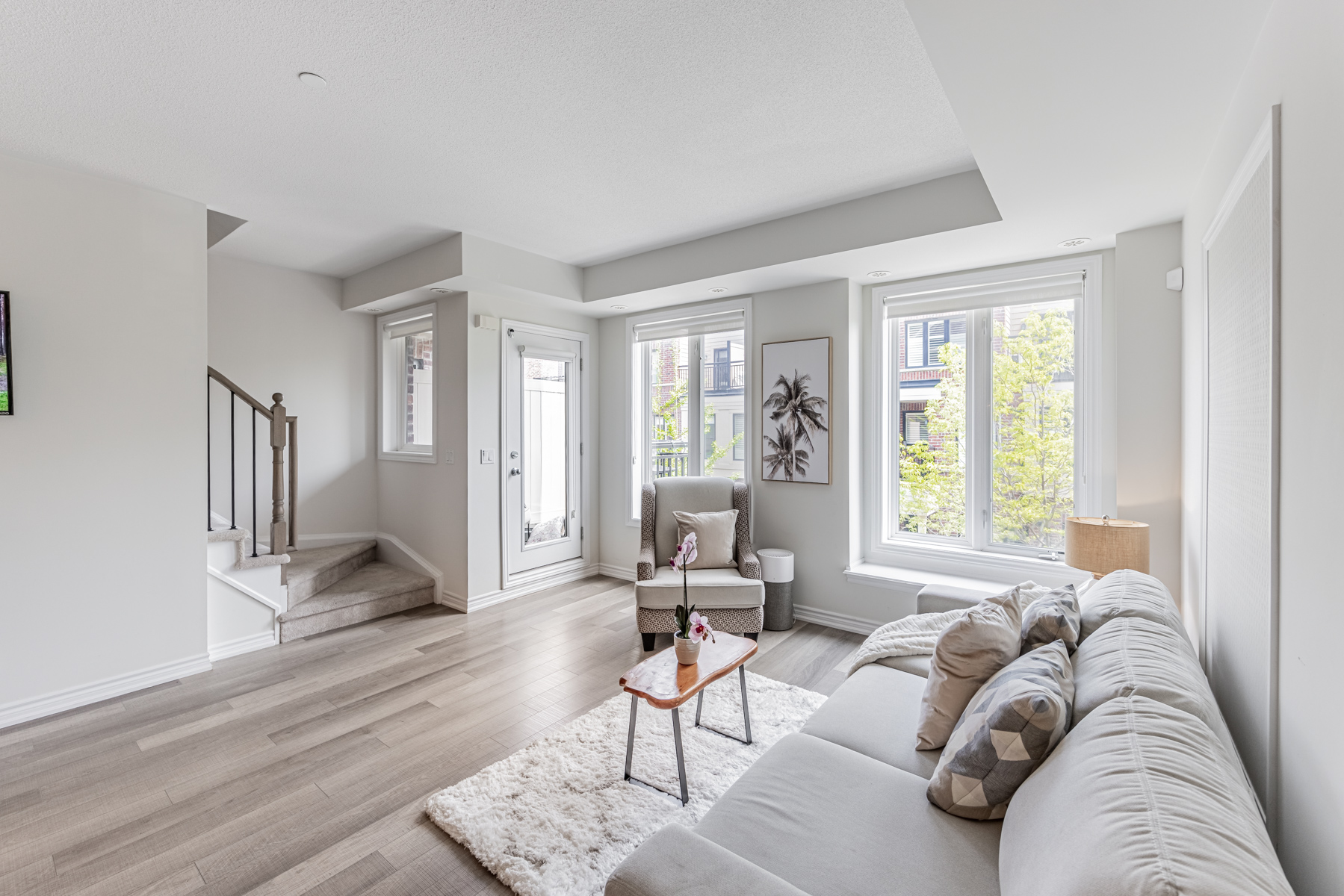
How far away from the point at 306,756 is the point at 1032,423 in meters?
4.07

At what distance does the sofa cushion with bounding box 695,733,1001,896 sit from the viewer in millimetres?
1186

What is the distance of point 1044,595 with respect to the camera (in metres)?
1.96

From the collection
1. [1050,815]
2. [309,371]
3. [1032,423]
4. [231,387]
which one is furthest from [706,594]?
[309,371]

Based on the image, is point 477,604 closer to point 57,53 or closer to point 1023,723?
point 57,53

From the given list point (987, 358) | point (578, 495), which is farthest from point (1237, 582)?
point (578, 495)

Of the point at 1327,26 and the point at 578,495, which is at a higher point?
the point at 1327,26

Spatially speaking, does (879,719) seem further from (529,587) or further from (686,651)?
(529,587)

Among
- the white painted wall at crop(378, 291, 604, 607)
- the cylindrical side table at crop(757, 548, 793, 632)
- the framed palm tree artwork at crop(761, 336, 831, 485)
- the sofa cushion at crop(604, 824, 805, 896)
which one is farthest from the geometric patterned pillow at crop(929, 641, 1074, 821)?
the white painted wall at crop(378, 291, 604, 607)

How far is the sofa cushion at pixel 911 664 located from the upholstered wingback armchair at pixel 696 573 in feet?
4.40

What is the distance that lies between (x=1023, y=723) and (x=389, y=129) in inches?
116

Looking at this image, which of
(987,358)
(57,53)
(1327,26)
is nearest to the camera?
(1327,26)

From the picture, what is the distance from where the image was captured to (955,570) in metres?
3.73

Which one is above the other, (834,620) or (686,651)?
(686,651)

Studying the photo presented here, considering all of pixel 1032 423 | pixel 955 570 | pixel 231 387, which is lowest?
pixel 955 570
